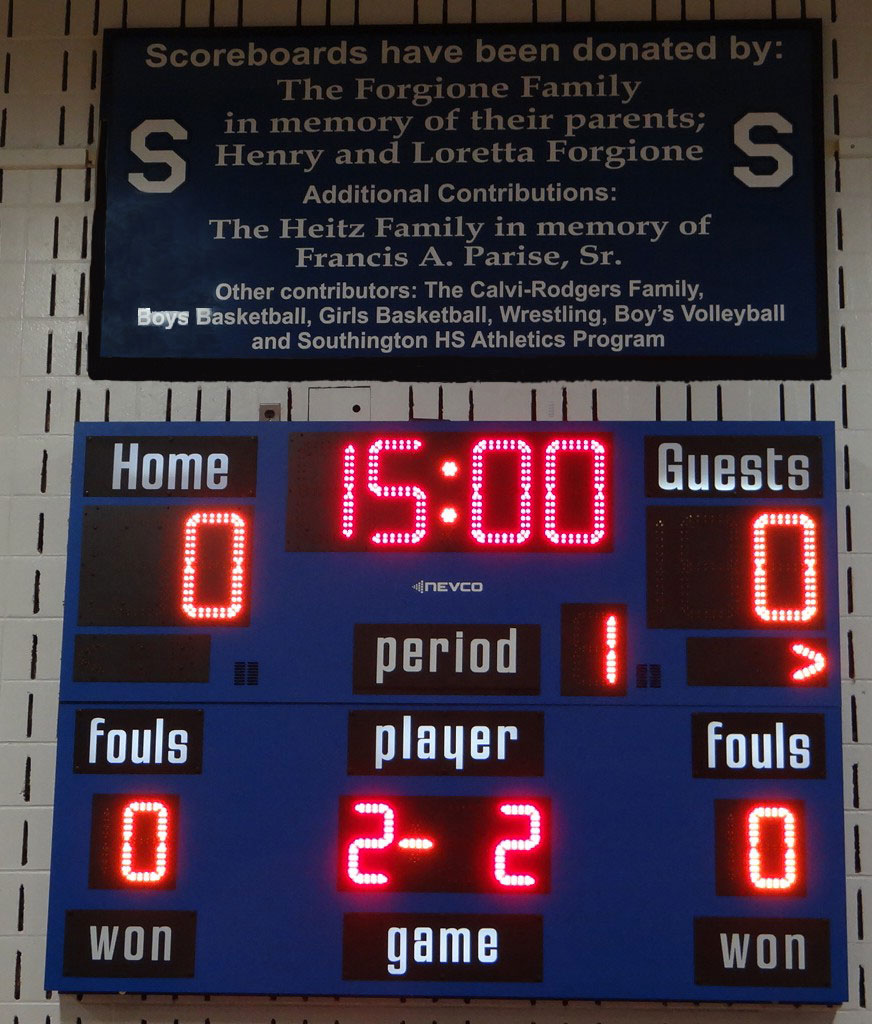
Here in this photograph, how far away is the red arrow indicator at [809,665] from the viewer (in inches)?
144

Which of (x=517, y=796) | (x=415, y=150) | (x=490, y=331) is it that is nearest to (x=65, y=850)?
(x=517, y=796)

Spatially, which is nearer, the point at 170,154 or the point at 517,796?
the point at 517,796

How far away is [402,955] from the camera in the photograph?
3.62 m

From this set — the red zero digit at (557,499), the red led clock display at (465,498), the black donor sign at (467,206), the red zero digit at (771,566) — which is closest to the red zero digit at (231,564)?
the red led clock display at (465,498)

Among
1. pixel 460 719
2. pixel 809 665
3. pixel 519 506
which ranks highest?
pixel 519 506

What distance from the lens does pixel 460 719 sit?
3.71 metres

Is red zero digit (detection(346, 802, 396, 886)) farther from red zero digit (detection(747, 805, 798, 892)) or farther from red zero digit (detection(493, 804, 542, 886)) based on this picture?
red zero digit (detection(747, 805, 798, 892))

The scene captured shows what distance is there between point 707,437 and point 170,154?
2096 mm

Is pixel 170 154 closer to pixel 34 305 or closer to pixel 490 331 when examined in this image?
pixel 34 305

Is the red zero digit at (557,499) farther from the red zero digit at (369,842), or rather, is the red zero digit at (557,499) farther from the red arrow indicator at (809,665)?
the red zero digit at (369,842)

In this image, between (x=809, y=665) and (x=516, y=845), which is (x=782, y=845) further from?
(x=516, y=845)

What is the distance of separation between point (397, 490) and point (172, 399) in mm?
978

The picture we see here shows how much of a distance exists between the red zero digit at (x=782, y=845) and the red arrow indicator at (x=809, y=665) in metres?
0.38

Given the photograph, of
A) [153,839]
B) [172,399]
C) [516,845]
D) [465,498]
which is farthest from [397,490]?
[153,839]
